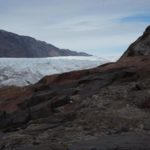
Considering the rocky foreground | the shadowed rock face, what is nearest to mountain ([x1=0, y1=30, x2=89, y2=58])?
the shadowed rock face

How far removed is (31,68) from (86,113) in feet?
116

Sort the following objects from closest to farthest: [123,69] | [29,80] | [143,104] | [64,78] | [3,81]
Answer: [143,104] < [123,69] < [64,78] < [29,80] < [3,81]

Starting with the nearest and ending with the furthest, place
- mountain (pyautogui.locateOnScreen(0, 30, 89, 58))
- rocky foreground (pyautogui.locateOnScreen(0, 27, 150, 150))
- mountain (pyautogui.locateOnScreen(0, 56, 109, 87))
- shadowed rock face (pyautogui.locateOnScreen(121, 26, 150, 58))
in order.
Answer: rocky foreground (pyautogui.locateOnScreen(0, 27, 150, 150)) < shadowed rock face (pyautogui.locateOnScreen(121, 26, 150, 58)) < mountain (pyautogui.locateOnScreen(0, 56, 109, 87)) < mountain (pyautogui.locateOnScreen(0, 30, 89, 58))

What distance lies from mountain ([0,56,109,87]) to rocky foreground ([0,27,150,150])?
27783mm

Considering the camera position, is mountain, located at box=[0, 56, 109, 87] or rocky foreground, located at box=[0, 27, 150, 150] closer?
rocky foreground, located at box=[0, 27, 150, 150]

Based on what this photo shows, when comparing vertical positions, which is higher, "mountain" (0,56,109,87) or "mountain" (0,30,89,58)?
"mountain" (0,30,89,58)

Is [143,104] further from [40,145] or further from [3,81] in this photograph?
[3,81]

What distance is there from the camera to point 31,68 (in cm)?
4884

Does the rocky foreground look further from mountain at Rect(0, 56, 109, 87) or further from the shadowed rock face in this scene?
mountain at Rect(0, 56, 109, 87)

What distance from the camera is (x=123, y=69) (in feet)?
59.4

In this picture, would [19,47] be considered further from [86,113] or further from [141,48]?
[86,113]

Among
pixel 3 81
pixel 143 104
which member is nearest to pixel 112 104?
pixel 143 104

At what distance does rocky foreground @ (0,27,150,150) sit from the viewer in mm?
11094

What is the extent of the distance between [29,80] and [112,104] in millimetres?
35100
